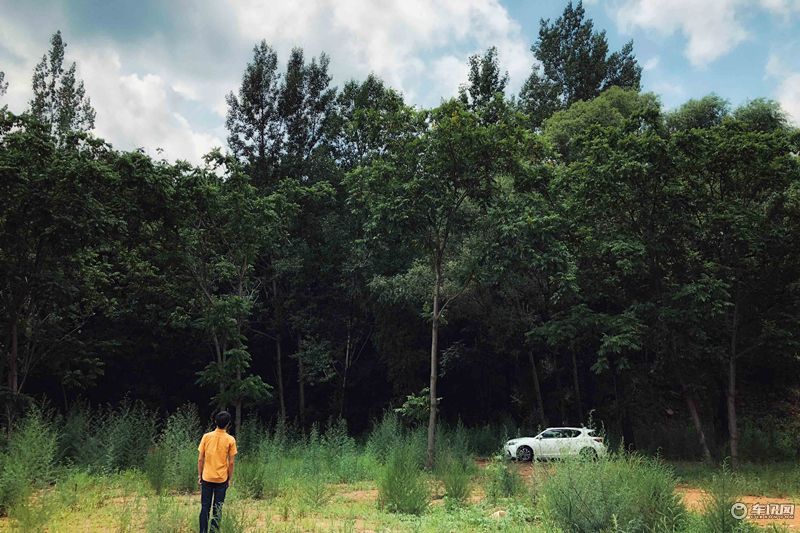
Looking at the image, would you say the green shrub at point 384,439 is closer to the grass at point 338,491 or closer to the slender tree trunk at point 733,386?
the grass at point 338,491

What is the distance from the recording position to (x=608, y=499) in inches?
239

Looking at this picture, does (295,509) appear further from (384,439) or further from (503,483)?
(384,439)

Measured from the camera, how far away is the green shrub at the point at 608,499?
601 centimetres

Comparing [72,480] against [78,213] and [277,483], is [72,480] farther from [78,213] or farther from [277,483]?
[78,213]

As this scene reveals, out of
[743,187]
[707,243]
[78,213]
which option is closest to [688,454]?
[707,243]

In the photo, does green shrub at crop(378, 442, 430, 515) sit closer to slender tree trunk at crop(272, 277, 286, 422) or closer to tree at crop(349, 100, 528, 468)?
tree at crop(349, 100, 528, 468)

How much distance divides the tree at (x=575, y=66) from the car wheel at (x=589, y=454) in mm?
28423

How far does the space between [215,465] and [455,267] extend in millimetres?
11887

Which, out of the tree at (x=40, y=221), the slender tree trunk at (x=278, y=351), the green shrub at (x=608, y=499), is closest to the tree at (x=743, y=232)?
the green shrub at (x=608, y=499)

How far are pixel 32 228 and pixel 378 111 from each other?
8715 millimetres

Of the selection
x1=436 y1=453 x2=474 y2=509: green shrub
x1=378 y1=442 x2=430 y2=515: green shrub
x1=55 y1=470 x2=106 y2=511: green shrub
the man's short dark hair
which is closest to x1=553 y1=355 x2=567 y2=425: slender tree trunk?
x1=436 y1=453 x2=474 y2=509: green shrub

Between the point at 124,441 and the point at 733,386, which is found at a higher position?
the point at 733,386

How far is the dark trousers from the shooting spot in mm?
6207

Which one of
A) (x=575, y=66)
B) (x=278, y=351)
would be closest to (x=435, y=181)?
(x=278, y=351)
